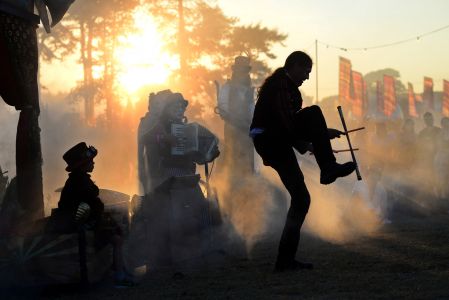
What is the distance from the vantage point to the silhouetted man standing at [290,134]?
21.9 ft

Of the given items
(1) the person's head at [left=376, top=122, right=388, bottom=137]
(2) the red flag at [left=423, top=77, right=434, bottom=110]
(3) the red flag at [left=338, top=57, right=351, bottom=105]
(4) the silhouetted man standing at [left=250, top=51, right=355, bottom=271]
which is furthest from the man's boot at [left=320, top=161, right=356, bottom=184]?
(2) the red flag at [left=423, top=77, right=434, bottom=110]

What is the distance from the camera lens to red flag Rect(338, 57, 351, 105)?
160ft

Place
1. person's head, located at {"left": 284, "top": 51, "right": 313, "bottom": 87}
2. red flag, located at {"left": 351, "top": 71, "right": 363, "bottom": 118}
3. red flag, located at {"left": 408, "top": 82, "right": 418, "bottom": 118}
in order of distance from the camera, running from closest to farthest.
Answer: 1. person's head, located at {"left": 284, "top": 51, "right": 313, "bottom": 87}
2. red flag, located at {"left": 351, "top": 71, "right": 363, "bottom": 118}
3. red flag, located at {"left": 408, "top": 82, "right": 418, "bottom": 118}

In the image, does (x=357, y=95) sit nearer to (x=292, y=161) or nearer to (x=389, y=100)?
(x=389, y=100)

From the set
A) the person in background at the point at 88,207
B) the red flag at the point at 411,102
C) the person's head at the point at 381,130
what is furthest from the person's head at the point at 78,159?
the red flag at the point at 411,102

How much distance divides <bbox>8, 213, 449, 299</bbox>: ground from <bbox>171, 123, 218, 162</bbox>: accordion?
5.20 ft

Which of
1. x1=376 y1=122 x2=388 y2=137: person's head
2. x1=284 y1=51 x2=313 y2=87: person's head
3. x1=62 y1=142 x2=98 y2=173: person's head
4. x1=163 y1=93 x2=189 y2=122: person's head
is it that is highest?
x1=284 y1=51 x2=313 y2=87: person's head

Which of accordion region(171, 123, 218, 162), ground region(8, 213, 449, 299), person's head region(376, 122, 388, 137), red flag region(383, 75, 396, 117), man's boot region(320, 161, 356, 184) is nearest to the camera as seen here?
ground region(8, 213, 449, 299)

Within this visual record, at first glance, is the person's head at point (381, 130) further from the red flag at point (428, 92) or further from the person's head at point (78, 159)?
the red flag at point (428, 92)

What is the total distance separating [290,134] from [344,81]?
43.1m

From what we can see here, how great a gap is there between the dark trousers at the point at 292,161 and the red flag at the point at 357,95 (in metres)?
43.0

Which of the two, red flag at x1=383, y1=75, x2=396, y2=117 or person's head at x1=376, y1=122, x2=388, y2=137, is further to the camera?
red flag at x1=383, y1=75, x2=396, y2=117

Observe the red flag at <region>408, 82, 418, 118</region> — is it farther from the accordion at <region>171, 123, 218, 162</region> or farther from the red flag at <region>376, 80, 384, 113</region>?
the accordion at <region>171, 123, 218, 162</region>

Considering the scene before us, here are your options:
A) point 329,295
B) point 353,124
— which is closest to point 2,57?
point 329,295
